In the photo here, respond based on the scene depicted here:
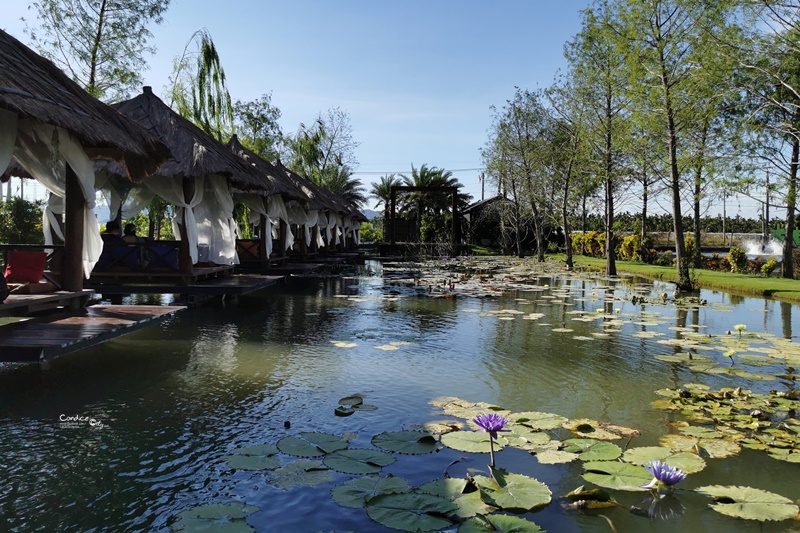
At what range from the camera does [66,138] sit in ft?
23.7

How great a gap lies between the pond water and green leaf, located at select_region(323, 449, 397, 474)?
0.05 meters

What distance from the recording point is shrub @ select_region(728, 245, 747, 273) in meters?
18.8

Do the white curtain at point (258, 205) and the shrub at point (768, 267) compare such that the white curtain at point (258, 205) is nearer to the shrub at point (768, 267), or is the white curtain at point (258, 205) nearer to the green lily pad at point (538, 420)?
the green lily pad at point (538, 420)

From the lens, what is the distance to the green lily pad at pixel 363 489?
2.96 meters

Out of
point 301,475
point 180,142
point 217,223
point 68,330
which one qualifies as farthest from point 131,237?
point 301,475

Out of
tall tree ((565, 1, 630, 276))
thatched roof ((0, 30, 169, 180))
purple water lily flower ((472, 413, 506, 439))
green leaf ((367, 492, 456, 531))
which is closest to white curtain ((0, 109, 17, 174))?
thatched roof ((0, 30, 169, 180))

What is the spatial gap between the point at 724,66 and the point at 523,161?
15.2 m

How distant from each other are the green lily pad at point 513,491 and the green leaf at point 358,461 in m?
0.59

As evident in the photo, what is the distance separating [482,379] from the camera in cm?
562

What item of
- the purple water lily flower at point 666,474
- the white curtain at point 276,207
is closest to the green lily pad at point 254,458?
the purple water lily flower at point 666,474

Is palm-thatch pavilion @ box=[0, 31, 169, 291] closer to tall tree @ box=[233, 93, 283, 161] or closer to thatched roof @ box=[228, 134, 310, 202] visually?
thatched roof @ box=[228, 134, 310, 202]

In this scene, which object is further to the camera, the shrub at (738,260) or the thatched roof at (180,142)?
the shrub at (738,260)

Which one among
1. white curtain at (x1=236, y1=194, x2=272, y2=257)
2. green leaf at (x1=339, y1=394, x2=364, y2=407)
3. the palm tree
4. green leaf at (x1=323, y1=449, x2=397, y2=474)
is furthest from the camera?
the palm tree

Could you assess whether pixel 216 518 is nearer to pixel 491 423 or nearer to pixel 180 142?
pixel 491 423
